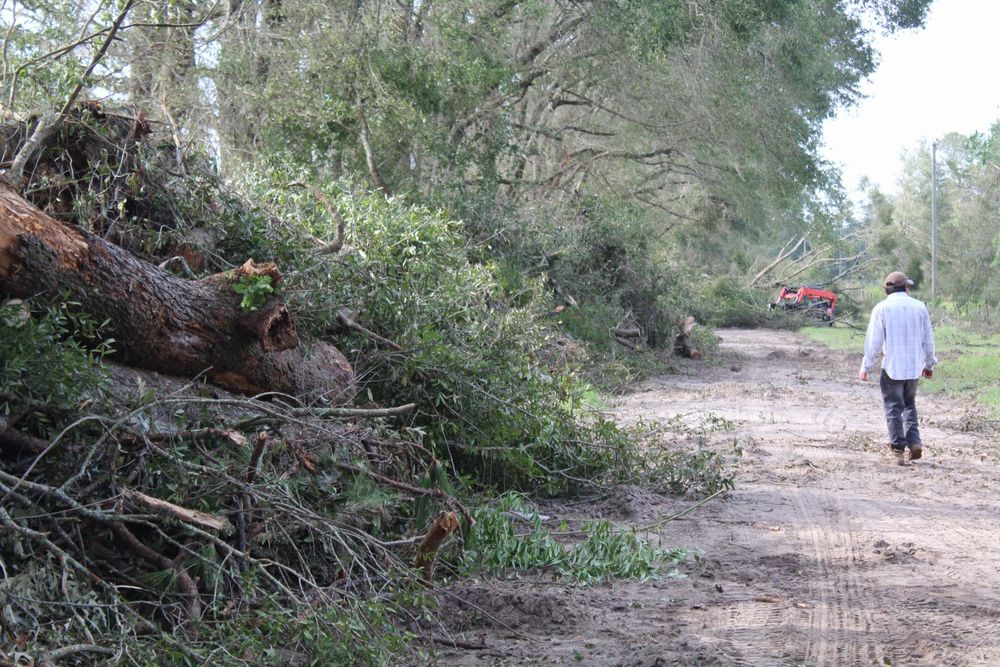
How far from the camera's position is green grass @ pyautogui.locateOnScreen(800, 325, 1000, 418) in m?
15.9

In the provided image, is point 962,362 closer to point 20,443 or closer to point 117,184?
point 117,184

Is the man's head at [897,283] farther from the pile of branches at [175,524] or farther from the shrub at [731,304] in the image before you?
the shrub at [731,304]

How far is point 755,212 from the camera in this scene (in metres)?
30.7

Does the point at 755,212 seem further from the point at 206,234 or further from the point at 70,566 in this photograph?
the point at 70,566

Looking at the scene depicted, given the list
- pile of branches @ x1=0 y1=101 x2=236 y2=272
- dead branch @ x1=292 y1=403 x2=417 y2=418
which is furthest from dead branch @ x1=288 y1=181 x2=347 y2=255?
dead branch @ x1=292 y1=403 x2=417 y2=418

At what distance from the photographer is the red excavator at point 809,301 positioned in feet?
130

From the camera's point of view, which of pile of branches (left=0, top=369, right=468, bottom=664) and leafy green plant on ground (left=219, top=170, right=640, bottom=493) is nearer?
pile of branches (left=0, top=369, right=468, bottom=664)

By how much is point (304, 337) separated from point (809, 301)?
3890cm

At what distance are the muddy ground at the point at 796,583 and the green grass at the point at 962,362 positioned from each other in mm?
5524

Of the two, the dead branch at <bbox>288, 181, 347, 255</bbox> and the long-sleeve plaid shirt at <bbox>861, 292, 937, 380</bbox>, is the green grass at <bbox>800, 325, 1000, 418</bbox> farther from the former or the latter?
the dead branch at <bbox>288, 181, 347, 255</bbox>

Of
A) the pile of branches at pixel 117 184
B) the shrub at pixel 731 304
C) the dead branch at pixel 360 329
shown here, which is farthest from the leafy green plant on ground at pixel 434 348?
the shrub at pixel 731 304

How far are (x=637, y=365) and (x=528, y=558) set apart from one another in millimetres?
12836

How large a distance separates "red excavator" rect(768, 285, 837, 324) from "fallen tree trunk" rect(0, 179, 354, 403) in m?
34.4

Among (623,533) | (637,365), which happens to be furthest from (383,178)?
(623,533)
